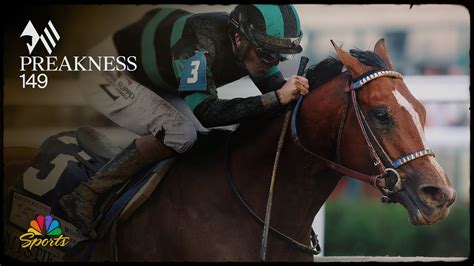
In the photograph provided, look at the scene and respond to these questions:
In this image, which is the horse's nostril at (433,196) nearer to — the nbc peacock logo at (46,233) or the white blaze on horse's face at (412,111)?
the white blaze on horse's face at (412,111)

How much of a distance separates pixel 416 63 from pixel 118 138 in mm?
1339

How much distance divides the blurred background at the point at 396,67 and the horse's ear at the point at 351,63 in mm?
71

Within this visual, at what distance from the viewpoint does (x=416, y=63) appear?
139 inches

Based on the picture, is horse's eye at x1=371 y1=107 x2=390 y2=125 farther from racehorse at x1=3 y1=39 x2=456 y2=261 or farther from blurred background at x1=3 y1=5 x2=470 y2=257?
blurred background at x1=3 y1=5 x2=470 y2=257

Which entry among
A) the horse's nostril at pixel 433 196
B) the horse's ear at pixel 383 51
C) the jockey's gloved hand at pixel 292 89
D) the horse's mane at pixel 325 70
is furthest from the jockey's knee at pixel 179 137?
the horse's nostril at pixel 433 196

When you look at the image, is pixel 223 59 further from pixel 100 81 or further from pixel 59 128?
pixel 59 128

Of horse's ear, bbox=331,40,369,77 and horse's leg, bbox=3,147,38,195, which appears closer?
horse's ear, bbox=331,40,369,77

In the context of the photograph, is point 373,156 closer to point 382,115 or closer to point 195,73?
point 382,115

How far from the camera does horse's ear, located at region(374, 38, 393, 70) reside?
137 inches

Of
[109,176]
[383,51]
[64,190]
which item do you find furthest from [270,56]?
[64,190]

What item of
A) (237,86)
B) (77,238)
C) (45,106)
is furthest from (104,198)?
(237,86)

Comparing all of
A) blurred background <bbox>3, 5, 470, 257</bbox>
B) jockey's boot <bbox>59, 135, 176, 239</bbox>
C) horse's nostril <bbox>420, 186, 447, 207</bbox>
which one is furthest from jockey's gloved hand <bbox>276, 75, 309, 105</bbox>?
horse's nostril <bbox>420, 186, 447, 207</bbox>

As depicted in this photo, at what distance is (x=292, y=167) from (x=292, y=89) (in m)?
0.33

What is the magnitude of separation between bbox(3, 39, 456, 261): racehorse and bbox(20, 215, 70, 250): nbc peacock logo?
264 millimetres
